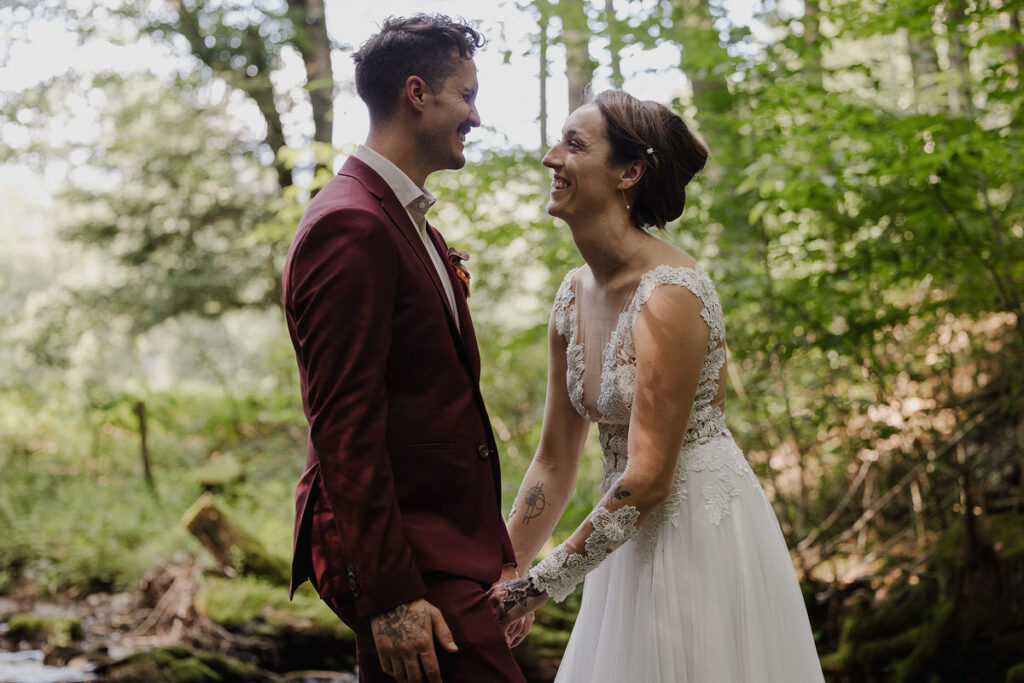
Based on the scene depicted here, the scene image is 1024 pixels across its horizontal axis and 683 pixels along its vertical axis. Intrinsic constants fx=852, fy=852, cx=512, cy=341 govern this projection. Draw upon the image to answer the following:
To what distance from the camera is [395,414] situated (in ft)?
5.89

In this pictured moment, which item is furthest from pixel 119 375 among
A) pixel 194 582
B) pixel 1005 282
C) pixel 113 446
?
pixel 1005 282

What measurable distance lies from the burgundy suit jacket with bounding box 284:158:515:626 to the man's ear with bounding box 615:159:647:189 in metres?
0.64

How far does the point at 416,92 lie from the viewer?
76.9 inches

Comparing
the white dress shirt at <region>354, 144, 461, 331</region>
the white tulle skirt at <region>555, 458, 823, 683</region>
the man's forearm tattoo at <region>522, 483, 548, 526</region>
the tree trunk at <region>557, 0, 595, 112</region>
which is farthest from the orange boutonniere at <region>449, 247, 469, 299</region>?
the tree trunk at <region>557, 0, 595, 112</region>

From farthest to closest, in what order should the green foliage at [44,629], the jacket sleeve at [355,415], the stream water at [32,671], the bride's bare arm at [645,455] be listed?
the green foliage at [44,629] → the stream water at [32,671] → the bride's bare arm at [645,455] → the jacket sleeve at [355,415]

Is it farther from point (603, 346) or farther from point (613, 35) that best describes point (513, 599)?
point (613, 35)

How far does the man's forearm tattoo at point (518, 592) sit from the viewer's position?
200cm

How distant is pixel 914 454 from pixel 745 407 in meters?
1.24

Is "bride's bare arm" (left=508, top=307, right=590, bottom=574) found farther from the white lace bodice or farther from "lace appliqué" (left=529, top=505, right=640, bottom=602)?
"lace appliqué" (left=529, top=505, right=640, bottom=602)

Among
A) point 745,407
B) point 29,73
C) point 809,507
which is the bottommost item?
point 809,507

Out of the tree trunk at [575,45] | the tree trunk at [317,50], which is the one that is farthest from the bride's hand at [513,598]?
the tree trunk at [317,50]

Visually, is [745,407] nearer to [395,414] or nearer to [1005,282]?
[1005,282]

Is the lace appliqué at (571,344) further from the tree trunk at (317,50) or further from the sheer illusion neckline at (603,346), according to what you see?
the tree trunk at (317,50)

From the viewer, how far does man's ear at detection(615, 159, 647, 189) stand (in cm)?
228
